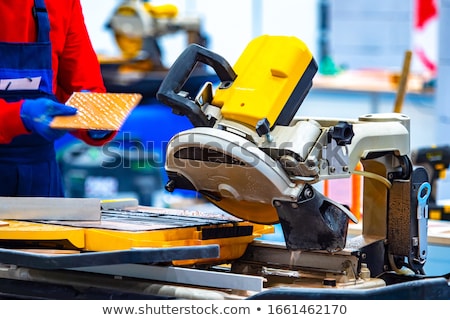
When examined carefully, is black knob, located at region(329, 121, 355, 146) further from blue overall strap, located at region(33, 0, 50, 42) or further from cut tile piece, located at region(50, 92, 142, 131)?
blue overall strap, located at region(33, 0, 50, 42)

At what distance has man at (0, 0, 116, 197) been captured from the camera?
2.69 meters

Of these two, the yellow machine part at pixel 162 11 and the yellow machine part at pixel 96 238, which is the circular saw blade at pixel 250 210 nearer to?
the yellow machine part at pixel 96 238

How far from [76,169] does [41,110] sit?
3.42 m

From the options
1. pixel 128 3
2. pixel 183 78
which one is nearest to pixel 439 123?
pixel 128 3

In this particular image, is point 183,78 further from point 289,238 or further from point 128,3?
point 128,3

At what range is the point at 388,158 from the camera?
2.38m

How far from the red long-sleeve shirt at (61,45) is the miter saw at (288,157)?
564mm

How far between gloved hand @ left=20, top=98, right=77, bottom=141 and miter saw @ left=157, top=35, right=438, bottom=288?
0.30m

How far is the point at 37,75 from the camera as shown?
108 inches

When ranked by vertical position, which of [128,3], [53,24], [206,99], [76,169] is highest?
[128,3]

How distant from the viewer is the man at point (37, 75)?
2693 millimetres

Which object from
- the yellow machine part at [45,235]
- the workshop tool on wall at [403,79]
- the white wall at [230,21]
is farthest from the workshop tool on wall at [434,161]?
the white wall at [230,21]

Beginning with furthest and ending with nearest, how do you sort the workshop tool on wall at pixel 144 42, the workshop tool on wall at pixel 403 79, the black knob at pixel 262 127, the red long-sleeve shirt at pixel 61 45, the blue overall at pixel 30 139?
the workshop tool on wall at pixel 144 42 < the workshop tool on wall at pixel 403 79 < the blue overall at pixel 30 139 < the red long-sleeve shirt at pixel 61 45 < the black knob at pixel 262 127

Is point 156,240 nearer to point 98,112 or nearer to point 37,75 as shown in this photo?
point 98,112
